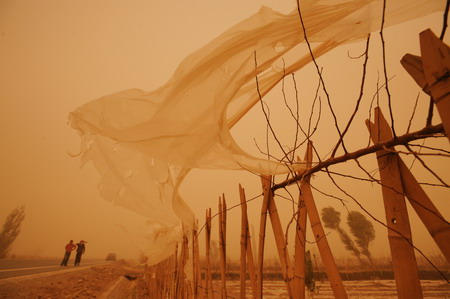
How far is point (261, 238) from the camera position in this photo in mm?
1794

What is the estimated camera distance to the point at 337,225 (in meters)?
30.4

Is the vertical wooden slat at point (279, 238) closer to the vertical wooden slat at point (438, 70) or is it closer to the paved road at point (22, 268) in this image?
the vertical wooden slat at point (438, 70)

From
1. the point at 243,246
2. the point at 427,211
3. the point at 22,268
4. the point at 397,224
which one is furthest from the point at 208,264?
the point at 22,268

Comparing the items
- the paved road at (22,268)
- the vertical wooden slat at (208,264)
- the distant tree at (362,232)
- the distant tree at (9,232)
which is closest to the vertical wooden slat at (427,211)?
A: the vertical wooden slat at (208,264)

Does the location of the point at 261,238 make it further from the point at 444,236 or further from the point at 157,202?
the point at 444,236

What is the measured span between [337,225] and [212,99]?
3471 cm

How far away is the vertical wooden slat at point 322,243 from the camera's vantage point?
3.94 ft

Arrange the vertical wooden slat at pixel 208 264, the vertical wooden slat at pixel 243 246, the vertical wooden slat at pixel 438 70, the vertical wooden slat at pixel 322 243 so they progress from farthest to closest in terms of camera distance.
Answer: the vertical wooden slat at pixel 208 264
the vertical wooden slat at pixel 243 246
the vertical wooden slat at pixel 322 243
the vertical wooden slat at pixel 438 70

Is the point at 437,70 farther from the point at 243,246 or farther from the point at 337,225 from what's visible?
the point at 337,225

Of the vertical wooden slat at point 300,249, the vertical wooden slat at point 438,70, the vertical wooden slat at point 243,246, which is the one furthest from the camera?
the vertical wooden slat at point 243,246

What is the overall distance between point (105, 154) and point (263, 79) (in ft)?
4.56

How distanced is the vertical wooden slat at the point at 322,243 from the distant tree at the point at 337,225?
32.5 metres

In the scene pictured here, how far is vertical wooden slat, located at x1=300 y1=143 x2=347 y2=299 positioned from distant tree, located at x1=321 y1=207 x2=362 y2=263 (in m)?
32.5

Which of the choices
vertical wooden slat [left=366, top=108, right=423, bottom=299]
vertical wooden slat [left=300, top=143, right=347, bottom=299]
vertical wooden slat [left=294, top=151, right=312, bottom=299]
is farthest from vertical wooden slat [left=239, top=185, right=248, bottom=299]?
vertical wooden slat [left=366, top=108, right=423, bottom=299]
